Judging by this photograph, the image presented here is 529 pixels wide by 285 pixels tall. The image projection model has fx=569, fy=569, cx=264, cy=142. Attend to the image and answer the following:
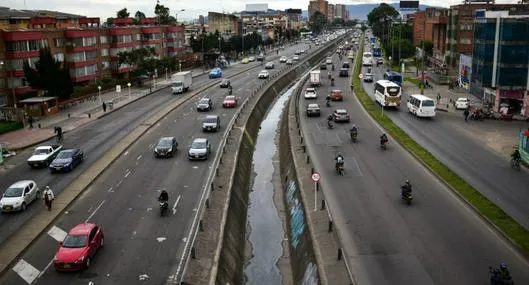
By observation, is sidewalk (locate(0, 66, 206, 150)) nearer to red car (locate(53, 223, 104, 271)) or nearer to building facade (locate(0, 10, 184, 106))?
building facade (locate(0, 10, 184, 106))

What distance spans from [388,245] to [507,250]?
565 centimetres

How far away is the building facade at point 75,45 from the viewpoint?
77.0 meters

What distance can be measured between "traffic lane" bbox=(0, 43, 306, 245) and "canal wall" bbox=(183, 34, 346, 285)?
35.5ft

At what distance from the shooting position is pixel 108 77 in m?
98.2

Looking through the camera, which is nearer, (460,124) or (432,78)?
(460,124)

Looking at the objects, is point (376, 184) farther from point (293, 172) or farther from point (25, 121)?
point (25, 121)

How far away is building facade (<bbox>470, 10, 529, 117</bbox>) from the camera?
2731 inches

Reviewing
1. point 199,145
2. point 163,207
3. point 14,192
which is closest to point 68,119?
point 199,145

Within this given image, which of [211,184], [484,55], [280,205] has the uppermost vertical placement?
[484,55]

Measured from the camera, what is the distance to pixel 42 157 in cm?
4603

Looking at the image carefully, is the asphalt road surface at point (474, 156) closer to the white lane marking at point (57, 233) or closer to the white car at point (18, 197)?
the white lane marking at point (57, 233)

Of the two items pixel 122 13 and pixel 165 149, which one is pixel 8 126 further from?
pixel 122 13

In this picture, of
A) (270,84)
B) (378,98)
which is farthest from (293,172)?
(270,84)

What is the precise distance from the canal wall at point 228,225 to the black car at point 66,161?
11575mm
